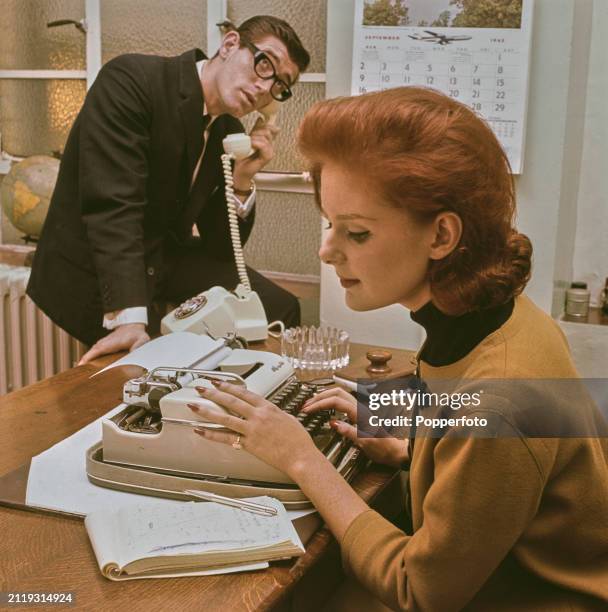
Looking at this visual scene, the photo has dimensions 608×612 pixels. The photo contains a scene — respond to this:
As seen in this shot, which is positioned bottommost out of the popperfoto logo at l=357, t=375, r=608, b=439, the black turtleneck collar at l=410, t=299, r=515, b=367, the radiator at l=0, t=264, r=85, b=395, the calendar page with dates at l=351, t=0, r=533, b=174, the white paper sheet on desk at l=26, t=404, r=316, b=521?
the radiator at l=0, t=264, r=85, b=395

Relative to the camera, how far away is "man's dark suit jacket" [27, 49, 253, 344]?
6.79ft

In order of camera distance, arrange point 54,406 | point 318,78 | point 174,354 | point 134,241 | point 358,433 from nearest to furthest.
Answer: point 358,433 < point 54,406 < point 174,354 < point 134,241 < point 318,78

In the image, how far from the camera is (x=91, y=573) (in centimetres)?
92

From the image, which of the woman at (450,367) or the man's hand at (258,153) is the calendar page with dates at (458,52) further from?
the woman at (450,367)

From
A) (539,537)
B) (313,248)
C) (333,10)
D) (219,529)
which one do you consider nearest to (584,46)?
(333,10)

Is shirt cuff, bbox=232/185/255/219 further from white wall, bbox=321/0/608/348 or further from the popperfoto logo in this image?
the popperfoto logo

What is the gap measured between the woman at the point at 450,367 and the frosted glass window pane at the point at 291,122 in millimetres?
1521

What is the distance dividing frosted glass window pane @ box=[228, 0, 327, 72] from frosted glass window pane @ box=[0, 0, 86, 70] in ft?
2.42

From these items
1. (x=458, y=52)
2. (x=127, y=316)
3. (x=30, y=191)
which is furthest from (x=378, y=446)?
(x=30, y=191)

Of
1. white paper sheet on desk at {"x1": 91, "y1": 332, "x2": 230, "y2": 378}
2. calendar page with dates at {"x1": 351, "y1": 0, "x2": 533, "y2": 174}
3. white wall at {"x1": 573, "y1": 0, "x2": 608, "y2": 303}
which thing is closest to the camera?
white paper sheet on desk at {"x1": 91, "y1": 332, "x2": 230, "y2": 378}

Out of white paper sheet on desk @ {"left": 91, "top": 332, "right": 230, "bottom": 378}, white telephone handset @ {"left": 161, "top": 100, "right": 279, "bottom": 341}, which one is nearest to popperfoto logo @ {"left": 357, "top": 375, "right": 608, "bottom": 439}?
white paper sheet on desk @ {"left": 91, "top": 332, "right": 230, "bottom": 378}

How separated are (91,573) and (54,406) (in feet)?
1.95

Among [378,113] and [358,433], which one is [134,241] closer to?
[358,433]

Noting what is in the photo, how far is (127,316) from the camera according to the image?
199cm
